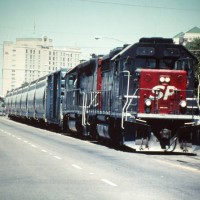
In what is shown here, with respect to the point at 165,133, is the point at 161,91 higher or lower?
higher

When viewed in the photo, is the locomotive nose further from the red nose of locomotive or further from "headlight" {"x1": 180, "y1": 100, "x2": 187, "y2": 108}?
"headlight" {"x1": 180, "y1": 100, "x2": 187, "y2": 108}

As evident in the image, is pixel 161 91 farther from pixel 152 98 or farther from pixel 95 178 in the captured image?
pixel 95 178

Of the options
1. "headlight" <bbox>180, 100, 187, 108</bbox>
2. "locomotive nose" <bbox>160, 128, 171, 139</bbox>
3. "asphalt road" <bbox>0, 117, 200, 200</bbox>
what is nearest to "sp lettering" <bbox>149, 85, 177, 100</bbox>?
"headlight" <bbox>180, 100, 187, 108</bbox>

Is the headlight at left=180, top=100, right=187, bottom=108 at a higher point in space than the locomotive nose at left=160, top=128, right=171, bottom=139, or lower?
higher

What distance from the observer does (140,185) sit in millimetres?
9727

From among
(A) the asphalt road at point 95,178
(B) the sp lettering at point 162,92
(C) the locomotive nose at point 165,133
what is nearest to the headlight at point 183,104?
(B) the sp lettering at point 162,92

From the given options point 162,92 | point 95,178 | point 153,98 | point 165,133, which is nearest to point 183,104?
point 162,92

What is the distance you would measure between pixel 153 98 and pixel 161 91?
424mm

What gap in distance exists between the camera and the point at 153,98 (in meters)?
17.4

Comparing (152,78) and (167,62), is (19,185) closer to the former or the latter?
(152,78)

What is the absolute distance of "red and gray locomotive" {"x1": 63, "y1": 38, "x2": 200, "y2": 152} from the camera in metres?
17.1

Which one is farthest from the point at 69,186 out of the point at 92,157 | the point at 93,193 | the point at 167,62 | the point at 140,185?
the point at 167,62

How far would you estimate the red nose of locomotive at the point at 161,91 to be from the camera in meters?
17.4

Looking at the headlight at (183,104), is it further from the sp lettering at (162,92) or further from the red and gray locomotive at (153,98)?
the sp lettering at (162,92)
